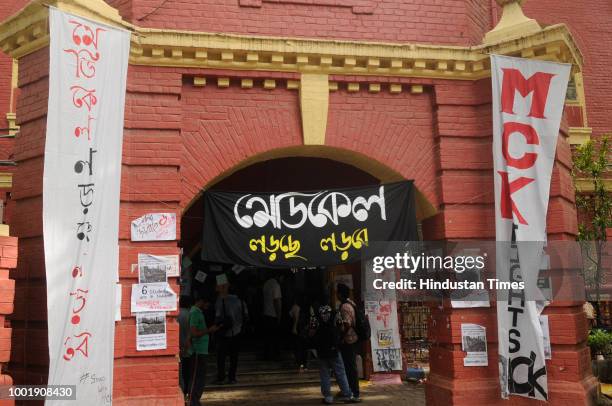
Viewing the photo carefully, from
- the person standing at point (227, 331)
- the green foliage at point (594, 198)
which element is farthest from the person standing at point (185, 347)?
the green foliage at point (594, 198)

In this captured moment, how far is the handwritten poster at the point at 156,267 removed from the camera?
6441 millimetres

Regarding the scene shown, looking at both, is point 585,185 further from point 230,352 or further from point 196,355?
point 196,355

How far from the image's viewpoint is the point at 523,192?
702cm

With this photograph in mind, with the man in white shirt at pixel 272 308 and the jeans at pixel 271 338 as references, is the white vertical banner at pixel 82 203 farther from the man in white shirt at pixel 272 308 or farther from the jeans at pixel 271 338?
the man in white shirt at pixel 272 308

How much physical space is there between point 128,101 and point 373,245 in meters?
3.55

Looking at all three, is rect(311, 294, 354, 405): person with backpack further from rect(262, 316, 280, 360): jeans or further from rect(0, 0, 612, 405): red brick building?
rect(262, 316, 280, 360): jeans

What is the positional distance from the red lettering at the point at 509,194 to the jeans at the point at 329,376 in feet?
12.0

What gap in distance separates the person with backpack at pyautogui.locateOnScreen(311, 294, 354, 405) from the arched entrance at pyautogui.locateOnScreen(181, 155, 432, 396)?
1600 mm

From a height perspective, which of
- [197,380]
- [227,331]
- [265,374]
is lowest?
[265,374]

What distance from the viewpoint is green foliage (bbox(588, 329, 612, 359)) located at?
34.1 ft

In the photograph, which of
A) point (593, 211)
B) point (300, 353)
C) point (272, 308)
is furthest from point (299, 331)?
point (593, 211)

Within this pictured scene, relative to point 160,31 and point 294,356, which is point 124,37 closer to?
point 160,31

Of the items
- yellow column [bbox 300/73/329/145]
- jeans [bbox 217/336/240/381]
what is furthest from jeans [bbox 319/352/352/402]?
yellow column [bbox 300/73/329/145]

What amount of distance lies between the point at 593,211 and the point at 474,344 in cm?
651
